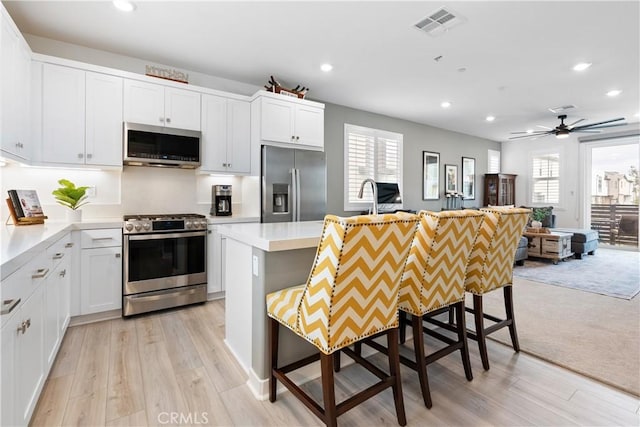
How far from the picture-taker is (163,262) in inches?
125

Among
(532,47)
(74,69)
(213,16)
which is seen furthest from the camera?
(532,47)

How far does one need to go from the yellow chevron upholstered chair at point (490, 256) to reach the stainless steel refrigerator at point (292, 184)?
2.26 metres

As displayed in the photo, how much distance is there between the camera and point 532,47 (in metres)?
3.25

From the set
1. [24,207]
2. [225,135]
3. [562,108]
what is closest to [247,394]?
[24,207]

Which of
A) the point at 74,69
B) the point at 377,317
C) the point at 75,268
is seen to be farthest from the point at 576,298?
the point at 74,69

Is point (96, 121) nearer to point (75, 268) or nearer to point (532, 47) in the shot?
point (75, 268)

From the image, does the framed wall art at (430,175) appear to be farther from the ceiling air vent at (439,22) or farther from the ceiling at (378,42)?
the ceiling air vent at (439,22)

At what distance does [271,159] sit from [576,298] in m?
3.90

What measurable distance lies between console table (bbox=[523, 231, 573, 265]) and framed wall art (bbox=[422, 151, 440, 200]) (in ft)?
6.25

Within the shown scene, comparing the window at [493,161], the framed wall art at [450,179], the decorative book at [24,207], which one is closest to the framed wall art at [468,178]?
the framed wall art at [450,179]

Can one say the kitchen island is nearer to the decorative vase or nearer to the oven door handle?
the oven door handle

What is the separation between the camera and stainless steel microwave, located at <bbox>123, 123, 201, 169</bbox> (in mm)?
3178

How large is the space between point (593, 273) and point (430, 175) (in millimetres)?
3165

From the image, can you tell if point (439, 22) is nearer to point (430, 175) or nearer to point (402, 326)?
point (402, 326)
